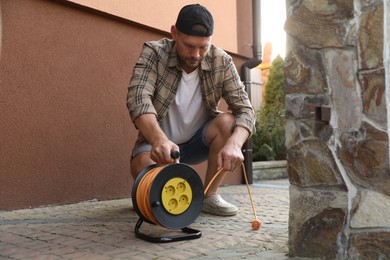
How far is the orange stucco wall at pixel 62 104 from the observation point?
3521mm

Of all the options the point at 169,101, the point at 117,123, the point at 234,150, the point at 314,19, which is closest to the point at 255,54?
the point at 117,123

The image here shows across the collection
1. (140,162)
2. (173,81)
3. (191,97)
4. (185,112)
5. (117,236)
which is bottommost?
(117,236)

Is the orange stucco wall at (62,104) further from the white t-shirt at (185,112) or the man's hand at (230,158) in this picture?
the man's hand at (230,158)

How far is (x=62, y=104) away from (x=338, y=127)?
2452 millimetres

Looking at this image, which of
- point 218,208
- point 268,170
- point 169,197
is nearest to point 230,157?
point 169,197

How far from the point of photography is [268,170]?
6.82 m

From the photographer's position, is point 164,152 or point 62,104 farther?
point 62,104

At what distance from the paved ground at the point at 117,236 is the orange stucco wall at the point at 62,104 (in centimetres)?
27

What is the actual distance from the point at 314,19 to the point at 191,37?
100 centimetres

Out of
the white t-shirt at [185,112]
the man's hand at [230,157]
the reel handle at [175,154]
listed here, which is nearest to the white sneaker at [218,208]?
the white t-shirt at [185,112]

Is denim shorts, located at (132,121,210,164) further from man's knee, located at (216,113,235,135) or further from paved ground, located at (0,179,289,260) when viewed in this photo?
paved ground, located at (0,179,289,260)

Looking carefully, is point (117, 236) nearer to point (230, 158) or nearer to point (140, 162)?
point (140, 162)

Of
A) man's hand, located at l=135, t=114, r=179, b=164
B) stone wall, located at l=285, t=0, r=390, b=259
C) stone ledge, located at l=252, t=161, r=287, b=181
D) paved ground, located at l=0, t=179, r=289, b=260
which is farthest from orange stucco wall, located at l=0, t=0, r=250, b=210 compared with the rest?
stone ledge, located at l=252, t=161, r=287, b=181

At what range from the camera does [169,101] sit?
3328mm
